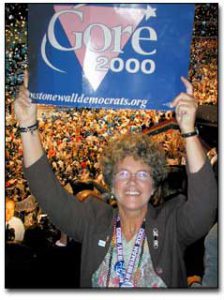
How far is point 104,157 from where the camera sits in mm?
1891

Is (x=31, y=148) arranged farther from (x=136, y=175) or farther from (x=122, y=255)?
(x=122, y=255)

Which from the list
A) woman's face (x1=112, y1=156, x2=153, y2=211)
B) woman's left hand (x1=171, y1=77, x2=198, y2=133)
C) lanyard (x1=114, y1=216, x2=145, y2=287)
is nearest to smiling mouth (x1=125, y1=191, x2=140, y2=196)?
woman's face (x1=112, y1=156, x2=153, y2=211)

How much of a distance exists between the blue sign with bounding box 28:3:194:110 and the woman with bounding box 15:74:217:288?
0.63ft

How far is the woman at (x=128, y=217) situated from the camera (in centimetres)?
168

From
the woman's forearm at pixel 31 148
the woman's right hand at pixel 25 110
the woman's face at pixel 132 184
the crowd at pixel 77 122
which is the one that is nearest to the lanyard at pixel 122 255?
the woman's face at pixel 132 184

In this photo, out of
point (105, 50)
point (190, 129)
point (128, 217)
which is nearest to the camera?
point (190, 129)

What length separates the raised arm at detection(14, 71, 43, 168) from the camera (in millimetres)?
1740

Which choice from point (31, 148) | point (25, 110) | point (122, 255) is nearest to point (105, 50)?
point (25, 110)

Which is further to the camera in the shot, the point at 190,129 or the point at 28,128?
the point at 28,128

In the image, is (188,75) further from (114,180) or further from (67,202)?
(67,202)

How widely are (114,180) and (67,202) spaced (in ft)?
0.77

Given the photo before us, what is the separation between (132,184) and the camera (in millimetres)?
1675

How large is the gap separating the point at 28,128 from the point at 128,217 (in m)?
0.60

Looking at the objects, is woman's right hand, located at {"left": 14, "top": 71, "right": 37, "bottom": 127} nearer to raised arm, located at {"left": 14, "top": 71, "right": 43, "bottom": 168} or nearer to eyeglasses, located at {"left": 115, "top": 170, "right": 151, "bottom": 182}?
raised arm, located at {"left": 14, "top": 71, "right": 43, "bottom": 168}
